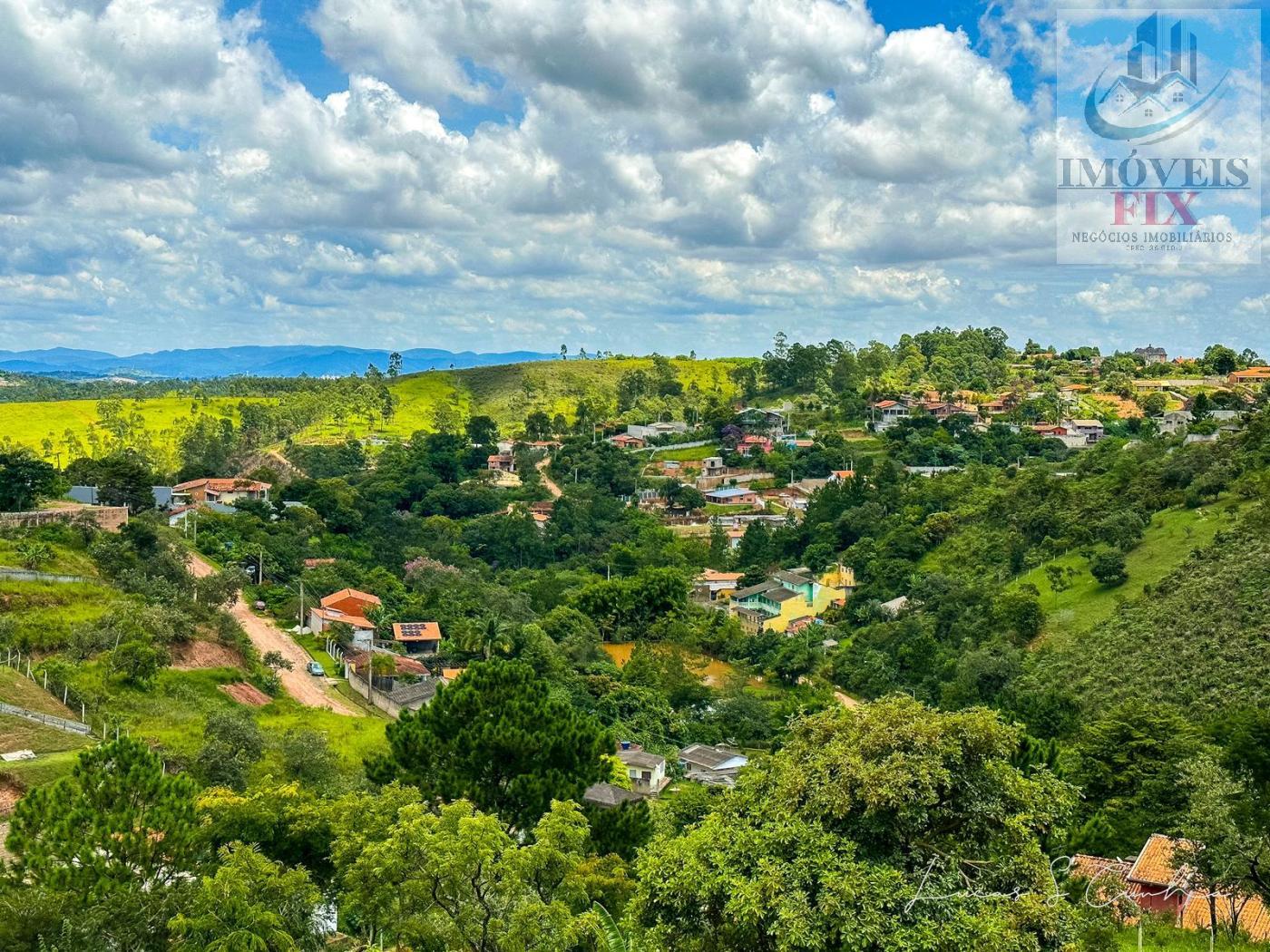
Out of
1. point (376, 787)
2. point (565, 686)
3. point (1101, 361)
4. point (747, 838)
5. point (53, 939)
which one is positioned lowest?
point (565, 686)

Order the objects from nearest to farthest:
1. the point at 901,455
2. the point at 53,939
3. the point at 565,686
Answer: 1. the point at 53,939
2. the point at 565,686
3. the point at 901,455

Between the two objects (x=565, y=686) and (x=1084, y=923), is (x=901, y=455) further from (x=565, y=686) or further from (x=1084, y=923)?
(x=1084, y=923)

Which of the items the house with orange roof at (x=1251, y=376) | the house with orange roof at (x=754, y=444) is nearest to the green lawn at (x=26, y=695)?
the house with orange roof at (x=754, y=444)

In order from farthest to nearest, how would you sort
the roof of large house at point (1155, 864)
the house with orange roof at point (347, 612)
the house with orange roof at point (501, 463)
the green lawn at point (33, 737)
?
the house with orange roof at point (501, 463) → the house with orange roof at point (347, 612) → the green lawn at point (33, 737) → the roof of large house at point (1155, 864)

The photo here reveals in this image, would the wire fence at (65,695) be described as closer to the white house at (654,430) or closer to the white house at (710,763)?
the white house at (710,763)

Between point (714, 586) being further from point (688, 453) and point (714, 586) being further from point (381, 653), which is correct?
point (688, 453)

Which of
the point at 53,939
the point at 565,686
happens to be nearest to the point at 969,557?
the point at 565,686

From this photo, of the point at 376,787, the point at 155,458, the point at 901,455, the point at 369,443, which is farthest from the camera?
the point at 369,443
